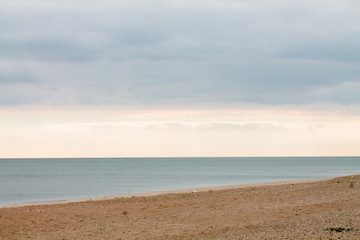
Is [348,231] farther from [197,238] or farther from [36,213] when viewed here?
[36,213]

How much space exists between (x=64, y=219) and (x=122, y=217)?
291 cm

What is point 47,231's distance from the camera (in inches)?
804

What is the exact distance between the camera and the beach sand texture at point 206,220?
17.9m

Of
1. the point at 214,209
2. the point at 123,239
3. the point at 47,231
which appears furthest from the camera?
the point at 214,209

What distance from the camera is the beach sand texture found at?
17.9 meters

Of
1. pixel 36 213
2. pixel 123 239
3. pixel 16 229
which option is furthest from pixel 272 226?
pixel 36 213

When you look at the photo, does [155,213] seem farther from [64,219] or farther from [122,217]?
[64,219]

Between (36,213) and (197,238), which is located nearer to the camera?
(197,238)

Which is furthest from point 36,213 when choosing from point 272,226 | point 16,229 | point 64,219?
point 272,226

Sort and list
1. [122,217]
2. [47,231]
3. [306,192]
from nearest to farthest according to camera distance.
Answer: [47,231], [122,217], [306,192]

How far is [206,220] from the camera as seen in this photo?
72.9 feet

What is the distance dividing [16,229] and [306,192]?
19.8 m

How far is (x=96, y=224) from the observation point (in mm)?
22078

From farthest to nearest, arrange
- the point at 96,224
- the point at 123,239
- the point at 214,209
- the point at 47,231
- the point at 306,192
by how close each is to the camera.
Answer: the point at 306,192, the point at 214,209, the point at 96,224, the point at 47,231, the point at 123,239
